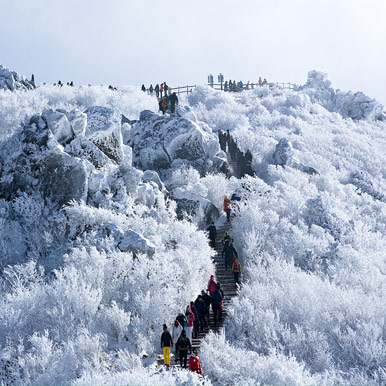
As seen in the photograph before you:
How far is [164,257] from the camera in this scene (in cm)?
1714

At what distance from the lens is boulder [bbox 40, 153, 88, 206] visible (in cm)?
2028

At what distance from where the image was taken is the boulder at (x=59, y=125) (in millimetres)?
22359

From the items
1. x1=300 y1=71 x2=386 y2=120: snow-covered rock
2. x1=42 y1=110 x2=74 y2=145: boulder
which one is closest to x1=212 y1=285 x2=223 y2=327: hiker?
x1=42 y1=110 x2=74 y2=145: boulder

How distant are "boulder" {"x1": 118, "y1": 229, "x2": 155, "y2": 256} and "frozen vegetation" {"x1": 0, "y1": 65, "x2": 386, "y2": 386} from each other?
0.19 ft

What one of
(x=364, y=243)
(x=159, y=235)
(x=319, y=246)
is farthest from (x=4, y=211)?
(x=364, y=243)

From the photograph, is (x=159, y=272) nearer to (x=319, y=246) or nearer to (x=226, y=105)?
(x=319, y=246)

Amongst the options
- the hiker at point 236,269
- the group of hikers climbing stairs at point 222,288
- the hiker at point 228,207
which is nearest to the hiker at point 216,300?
the group of hikers climbing stairs at point 222,288

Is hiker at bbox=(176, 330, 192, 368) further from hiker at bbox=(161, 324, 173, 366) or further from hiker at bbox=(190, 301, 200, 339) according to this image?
hiker at bbox=(190, 301, 200, 339)

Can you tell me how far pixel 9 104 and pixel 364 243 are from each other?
33.5m

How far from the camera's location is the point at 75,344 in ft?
42.1

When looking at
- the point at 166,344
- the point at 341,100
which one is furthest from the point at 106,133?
the point at 341,100

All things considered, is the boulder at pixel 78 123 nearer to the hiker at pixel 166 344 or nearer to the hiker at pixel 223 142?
the hiker at pixel 166 344

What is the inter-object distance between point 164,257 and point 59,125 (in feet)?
31.7

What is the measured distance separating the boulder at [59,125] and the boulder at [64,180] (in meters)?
2.11
